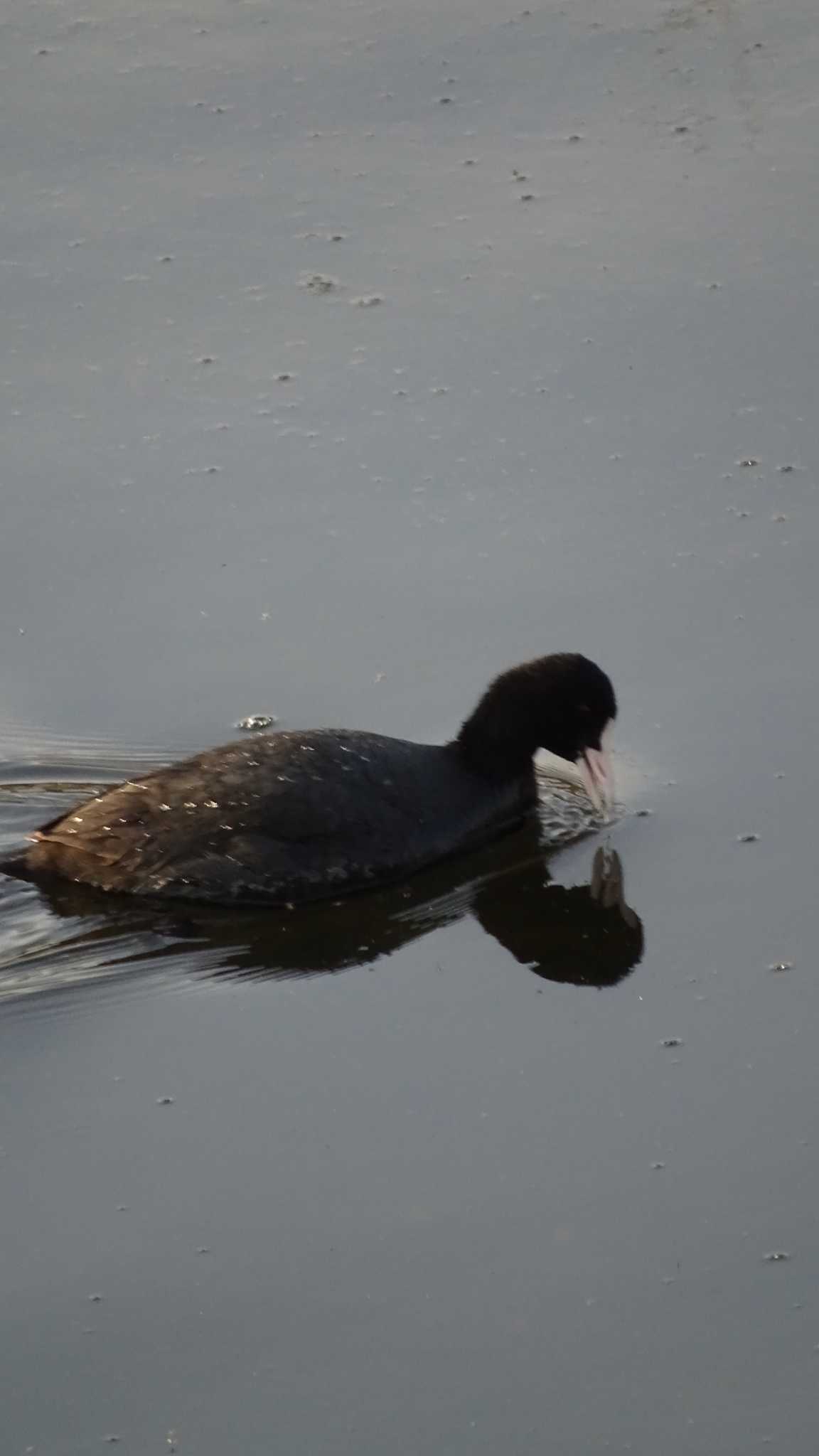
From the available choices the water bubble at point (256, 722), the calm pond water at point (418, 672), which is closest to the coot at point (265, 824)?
the calm pond water at point (418, 672)

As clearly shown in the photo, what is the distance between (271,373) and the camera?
28.2 ft

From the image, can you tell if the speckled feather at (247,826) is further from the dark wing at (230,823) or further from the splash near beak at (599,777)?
the splash near beak at (599,777)

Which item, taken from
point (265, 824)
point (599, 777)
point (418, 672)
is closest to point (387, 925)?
point (265, 824)

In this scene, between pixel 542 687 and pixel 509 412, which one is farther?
pixel 509 412

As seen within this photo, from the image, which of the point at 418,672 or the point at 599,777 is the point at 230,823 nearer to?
the point at 418,672

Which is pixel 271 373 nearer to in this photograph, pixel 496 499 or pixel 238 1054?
pixel 496 499

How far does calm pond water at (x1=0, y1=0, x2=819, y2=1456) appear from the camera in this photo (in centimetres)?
483

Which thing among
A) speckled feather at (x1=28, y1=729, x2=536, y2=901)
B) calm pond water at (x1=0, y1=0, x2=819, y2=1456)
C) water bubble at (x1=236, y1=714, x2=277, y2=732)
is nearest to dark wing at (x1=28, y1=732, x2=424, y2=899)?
speckled feather at (x1=28, y1=729, x2=536, y2=901)

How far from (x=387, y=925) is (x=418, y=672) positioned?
1.07 m

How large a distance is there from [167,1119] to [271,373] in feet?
12.5

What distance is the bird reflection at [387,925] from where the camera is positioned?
20.5 feet

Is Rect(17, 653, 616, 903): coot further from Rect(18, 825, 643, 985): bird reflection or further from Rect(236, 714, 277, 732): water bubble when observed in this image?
Rect(236, 714, 277, 732): water bubble

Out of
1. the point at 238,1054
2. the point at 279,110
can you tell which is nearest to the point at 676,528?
the point at 238,1054

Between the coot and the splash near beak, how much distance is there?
0.19 m
